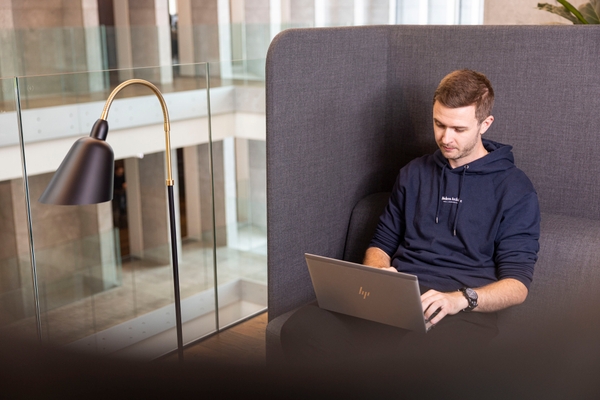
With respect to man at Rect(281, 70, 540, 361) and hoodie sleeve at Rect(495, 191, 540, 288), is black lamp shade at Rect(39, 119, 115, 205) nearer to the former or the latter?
man at Rect(281, 70, 540, 361)

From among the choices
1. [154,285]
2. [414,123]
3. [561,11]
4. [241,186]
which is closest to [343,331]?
[414,123]

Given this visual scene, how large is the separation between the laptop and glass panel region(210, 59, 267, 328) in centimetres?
204

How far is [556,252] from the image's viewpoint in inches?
72.8

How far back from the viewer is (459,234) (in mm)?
1873

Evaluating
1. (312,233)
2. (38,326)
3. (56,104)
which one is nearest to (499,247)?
(312,233)

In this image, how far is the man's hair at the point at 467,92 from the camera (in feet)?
5.96

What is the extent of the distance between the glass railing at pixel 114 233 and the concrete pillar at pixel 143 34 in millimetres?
1306

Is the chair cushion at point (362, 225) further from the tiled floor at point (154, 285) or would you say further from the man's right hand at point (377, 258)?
the tiled floor at point (154, 285)

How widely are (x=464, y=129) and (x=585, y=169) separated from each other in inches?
17.8

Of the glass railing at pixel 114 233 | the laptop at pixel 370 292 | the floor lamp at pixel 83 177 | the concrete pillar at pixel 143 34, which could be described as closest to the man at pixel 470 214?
the laptop at pixel 370 292

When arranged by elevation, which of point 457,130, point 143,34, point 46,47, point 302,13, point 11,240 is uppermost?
point 302,13

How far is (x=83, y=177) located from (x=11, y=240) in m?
3.29

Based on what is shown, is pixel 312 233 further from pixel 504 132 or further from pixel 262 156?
pixel 262 156

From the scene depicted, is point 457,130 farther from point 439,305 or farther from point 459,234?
point 439,305
